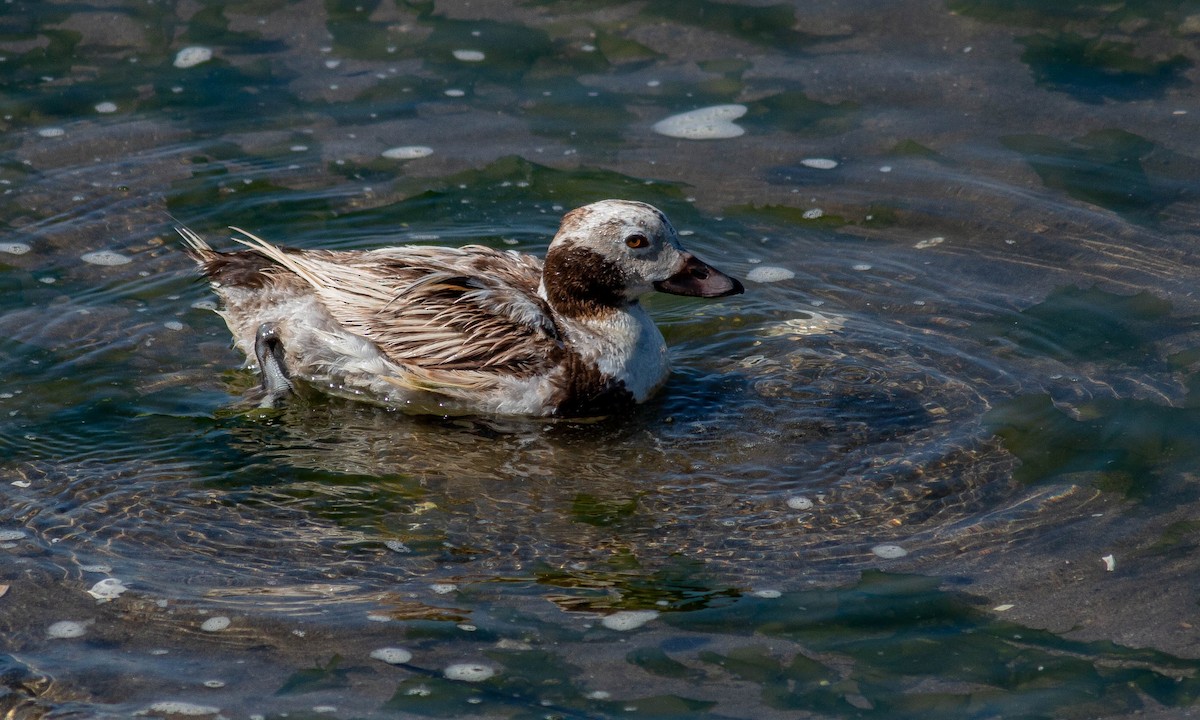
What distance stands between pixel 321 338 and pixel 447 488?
52.4 inches

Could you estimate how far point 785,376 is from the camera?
8023 millimetres

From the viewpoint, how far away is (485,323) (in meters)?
7.66

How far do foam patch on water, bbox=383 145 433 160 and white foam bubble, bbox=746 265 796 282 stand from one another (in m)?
2.71

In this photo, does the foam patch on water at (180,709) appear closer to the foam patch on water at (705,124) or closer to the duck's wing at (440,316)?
the duck's wing at (440,316)

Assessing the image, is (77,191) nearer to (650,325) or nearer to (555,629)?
(650,325)

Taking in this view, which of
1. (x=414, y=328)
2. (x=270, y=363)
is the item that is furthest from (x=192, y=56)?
(x=414, y=328)

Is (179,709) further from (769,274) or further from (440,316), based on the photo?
(769,274)

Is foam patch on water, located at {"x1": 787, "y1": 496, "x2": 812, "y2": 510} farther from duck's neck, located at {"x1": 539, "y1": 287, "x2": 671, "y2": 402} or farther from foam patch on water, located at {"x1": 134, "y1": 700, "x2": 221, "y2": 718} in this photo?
foam patch on water, located at {"x1": 134, "y1": 700, "x2": 221, "y2": 718}

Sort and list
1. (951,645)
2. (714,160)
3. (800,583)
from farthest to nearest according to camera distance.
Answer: (714,160)
(800,583)
(951,645)

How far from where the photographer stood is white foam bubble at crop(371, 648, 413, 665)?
5.70 m

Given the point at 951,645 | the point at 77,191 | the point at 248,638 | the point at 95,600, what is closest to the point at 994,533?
the point at 951,645

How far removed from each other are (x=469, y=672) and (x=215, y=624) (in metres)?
1.12

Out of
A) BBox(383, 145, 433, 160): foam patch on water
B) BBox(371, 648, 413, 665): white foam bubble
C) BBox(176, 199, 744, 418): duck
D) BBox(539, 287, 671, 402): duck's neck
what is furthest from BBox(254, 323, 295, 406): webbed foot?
BBox(383, 145, 433, 160): foam patch on water

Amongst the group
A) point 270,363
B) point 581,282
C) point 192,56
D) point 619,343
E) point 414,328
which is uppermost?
point 192,56
